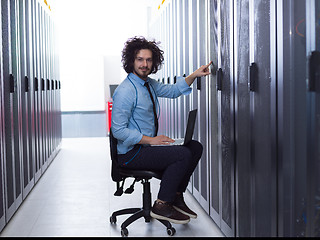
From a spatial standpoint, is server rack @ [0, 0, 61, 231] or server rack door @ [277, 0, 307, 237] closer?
server rack door @ [277, 0, 307, 237]

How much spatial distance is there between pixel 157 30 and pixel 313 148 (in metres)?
5.98

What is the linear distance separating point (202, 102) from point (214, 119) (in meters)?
0.46

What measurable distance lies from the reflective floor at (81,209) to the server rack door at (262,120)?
958 millimetres

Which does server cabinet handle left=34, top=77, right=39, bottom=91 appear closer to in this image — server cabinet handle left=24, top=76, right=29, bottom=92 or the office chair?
server cabinet handle left=24, top=76, right=29, bottom=92

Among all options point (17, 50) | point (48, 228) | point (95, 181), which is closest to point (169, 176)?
point (48, 228)

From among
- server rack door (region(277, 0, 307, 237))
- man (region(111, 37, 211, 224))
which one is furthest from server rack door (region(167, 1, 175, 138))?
server rack door (region(277, 0, 307, 237))

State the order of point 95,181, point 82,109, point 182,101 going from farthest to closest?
1. point 82,109
2. point 95,181
3. point 182,101

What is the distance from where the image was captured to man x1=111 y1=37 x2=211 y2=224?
10.4ft

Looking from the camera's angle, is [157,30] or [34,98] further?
[157,30]

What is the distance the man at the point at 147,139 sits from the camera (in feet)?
10.4

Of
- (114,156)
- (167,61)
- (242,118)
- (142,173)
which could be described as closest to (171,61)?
(167,61)

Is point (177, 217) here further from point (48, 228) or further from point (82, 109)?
point (82, 109)

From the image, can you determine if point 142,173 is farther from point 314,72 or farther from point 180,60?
point 180,60

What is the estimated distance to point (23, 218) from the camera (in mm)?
3850
